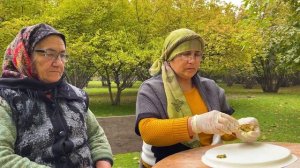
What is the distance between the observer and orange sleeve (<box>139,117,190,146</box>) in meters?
2.26

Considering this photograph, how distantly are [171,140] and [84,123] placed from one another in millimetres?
556

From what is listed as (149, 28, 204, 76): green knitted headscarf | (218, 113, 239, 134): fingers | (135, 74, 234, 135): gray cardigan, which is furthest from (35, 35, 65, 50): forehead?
(218, 113, 239, 134): fingers

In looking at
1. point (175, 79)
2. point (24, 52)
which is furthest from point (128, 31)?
point (24, 52)

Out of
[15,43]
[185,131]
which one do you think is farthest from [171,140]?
[15,43]

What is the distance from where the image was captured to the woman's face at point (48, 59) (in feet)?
7.13

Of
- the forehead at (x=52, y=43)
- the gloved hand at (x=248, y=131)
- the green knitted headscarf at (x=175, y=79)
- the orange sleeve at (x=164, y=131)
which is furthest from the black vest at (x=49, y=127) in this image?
the gloved hand at (x=248, y=131)

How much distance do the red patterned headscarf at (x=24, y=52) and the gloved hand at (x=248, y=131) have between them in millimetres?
1244

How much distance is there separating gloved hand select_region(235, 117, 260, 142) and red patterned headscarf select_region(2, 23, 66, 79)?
1244 millimetres

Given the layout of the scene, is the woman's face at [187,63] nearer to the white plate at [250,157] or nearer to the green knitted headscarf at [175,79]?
the green knitted headscarf at [175,79]

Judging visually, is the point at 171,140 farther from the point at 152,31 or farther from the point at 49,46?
the point at 152,31

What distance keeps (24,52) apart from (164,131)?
37.3 inches

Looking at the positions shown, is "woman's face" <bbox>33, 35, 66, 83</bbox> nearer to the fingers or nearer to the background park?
the fingers

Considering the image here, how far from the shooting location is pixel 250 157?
1.83 m

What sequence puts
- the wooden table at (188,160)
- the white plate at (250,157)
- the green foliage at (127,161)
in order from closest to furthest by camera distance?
1. the white plate at (250,157)
2. the wooden table at (188,160)
3. the green foliage at (127,161)
